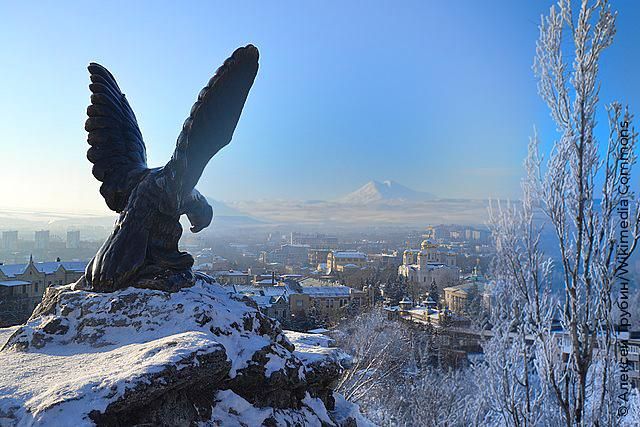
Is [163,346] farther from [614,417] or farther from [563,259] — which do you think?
[614,417]

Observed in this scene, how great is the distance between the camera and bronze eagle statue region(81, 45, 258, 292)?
3740mm

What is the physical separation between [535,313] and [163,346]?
4.65m

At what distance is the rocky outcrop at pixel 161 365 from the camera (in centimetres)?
251

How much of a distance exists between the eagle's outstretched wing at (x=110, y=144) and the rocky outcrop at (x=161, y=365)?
3.25 feet

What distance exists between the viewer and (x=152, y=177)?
4.07 metres

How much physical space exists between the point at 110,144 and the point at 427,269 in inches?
1573

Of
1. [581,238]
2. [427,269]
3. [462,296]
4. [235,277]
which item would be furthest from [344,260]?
[581,238]

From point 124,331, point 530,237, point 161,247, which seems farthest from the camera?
point 530,237

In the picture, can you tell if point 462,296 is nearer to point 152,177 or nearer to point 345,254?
point 345,254

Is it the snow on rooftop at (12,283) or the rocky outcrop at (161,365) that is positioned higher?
the rocky outcrop at (161,365)

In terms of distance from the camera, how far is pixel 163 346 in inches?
116

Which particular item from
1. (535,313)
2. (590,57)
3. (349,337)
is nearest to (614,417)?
(535,313)

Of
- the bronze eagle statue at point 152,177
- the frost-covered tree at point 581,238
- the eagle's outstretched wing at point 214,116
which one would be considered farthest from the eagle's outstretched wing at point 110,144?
the frost-covered tree at point 581,238

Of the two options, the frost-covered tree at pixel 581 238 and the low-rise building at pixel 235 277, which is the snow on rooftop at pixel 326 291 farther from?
the frost-covered tree at pixel 581 238
